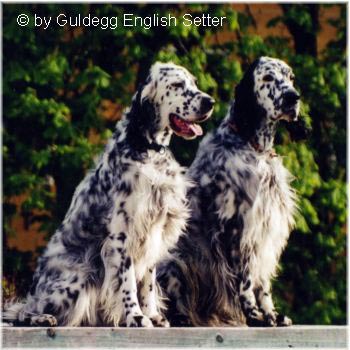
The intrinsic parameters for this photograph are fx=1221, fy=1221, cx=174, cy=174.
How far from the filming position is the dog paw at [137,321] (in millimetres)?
7750

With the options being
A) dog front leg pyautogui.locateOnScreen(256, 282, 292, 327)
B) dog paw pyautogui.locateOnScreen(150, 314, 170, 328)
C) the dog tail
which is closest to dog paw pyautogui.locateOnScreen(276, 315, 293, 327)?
dog front leg pyautogui.locateOnScreen(256, 282, 292, 327)

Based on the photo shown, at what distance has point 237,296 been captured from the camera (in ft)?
27.7

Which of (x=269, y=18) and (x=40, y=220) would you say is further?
(x=269, y=18)

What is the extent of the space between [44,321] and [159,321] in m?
0.74

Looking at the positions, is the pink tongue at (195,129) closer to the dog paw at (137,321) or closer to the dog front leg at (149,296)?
the dog front leg at (149,296)

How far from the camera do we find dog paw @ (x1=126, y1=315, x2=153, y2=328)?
7750mm

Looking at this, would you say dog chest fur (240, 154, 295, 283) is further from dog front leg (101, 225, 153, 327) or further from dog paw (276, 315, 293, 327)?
dog front leg (101, 225, 153, 327)

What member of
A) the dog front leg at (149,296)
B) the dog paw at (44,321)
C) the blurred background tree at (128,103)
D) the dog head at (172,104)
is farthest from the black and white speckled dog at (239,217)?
the blurred background tree at (128,103)

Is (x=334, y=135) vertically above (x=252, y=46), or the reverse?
(x=252, y=46)

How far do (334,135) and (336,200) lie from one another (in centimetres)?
118

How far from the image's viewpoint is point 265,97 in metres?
8.44

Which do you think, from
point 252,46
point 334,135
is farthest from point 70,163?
point 334,135

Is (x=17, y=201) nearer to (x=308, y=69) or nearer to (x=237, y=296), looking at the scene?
(x=308, y=69)

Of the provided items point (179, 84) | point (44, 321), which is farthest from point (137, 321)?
point (179, 84)
